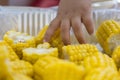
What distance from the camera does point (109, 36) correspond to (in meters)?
0.70

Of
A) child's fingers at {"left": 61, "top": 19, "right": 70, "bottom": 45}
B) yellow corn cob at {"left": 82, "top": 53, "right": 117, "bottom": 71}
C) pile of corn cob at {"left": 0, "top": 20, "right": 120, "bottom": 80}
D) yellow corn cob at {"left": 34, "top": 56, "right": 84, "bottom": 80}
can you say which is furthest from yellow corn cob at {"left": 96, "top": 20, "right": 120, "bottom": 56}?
yellow corn cob at {"left": 34, "top": 56, "right": 84, "bottom": 80}

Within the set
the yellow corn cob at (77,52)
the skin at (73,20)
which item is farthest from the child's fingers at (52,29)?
the yellow corn cob at (77,52)

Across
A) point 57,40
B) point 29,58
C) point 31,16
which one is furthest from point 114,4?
point 29,58

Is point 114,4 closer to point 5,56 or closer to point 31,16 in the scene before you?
point 31,16

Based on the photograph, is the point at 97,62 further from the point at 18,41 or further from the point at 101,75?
the point at 18,41

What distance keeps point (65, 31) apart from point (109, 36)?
0.40 feet

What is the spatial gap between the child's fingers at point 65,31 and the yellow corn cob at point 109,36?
11 centimetres

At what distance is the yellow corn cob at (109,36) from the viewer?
27.0 inches

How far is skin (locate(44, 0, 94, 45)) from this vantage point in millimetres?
641

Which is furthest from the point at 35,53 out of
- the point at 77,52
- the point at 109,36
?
the point at 109,36

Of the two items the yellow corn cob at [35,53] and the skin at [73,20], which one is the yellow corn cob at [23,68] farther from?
the skin at [73,20]

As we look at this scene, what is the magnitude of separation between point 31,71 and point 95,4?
0.64 meters

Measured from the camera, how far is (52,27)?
67 centimetres

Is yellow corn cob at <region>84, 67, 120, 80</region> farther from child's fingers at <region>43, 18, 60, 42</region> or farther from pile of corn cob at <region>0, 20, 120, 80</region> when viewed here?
child's fingers at <region>43, 18, 60, 42</region>
